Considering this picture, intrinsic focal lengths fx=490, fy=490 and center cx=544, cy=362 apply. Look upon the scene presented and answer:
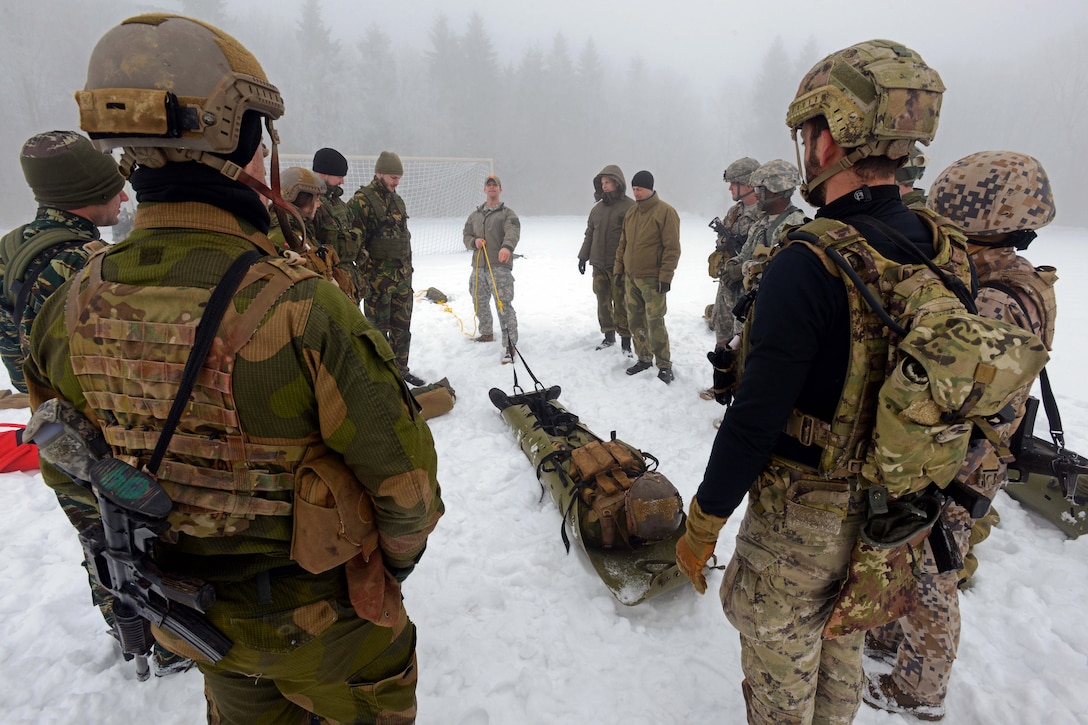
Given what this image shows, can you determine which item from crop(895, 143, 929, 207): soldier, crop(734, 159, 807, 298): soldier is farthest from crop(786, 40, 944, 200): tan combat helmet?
crop(734, 159, 807, 298): soldier

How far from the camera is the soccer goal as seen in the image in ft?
62.8

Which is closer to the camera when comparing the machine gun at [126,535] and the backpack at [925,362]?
the machine gun at [126,535]

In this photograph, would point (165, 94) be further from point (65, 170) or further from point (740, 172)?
point (740, 172)

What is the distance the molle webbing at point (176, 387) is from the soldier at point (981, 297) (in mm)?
2667

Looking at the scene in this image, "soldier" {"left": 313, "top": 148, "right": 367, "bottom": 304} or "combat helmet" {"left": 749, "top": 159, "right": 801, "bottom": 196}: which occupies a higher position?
"combat helmet" {"left": 749, "top": 159, "right": 801, "bottom": 196}

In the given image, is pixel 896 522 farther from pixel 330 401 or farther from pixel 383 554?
pixel 330 401

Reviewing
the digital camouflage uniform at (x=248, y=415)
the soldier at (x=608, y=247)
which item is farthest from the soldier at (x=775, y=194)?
the digital camouflage uniform at (x=248, y=415)

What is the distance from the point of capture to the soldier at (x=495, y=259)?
284 inches

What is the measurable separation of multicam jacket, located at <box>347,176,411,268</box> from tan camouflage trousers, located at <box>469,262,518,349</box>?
1670 mm

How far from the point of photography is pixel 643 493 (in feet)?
10.4

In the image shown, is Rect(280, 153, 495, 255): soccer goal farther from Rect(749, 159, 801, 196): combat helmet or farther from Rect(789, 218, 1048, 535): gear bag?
Rect(789, 218, 1048, 535): gear bag

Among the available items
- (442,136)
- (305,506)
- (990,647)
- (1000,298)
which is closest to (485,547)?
(305,506)

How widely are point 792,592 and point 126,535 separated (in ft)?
6.44

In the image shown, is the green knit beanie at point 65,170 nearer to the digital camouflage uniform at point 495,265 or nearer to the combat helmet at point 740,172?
the digital camouflage uniform at point 495,265
